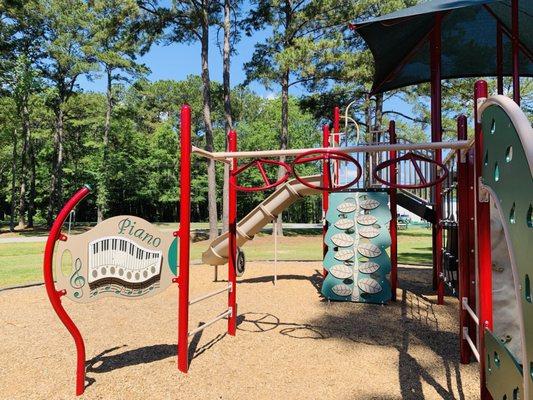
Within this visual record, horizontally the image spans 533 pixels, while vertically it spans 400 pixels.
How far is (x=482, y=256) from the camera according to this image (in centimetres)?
248

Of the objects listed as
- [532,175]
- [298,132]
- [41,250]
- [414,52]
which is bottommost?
[41,250]

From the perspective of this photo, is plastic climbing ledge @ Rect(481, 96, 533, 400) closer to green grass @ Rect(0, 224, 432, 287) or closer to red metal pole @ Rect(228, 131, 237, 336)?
red metal pole @ Rect(228, 131, 237, 336)

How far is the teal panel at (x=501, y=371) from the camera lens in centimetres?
154

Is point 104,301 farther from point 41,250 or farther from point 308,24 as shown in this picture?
point 308,24

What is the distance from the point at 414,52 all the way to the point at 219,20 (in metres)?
10.9

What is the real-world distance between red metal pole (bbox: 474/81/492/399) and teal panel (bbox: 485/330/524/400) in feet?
0.81

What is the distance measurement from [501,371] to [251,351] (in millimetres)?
2726

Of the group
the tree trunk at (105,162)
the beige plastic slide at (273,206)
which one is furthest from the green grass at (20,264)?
the tree trunk at (105,162)

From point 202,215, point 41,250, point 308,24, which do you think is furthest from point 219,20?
point 202,215

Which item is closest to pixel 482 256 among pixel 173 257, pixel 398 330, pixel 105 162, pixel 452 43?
pixel 173 257

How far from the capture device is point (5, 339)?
4465 mm

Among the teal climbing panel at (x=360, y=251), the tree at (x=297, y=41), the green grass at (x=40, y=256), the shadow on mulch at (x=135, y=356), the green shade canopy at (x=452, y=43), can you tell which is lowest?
the green grass at (x=40, y=256)

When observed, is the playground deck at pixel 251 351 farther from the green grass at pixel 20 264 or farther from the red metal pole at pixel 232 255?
the green grass at pixel 20 264

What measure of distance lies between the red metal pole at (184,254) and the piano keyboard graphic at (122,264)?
20 cm
